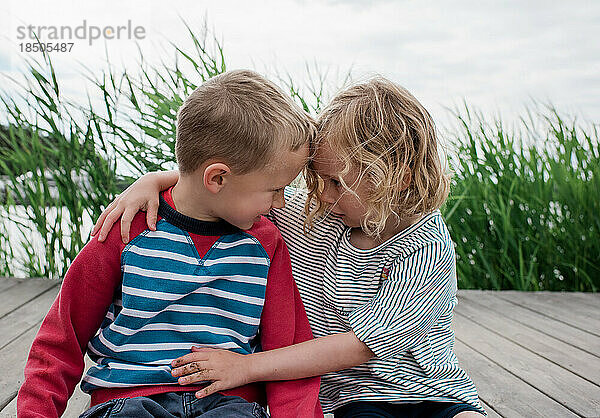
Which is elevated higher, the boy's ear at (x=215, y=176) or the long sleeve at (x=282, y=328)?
the boy's ear at (x=215, y=176)

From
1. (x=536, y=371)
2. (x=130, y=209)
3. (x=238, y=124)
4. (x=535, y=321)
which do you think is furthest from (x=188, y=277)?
(x=535, y=321)

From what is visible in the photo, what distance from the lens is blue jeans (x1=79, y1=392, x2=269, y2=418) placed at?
994 millimetres

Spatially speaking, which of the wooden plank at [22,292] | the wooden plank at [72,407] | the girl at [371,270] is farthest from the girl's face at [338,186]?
the wooden plank at [22,292]

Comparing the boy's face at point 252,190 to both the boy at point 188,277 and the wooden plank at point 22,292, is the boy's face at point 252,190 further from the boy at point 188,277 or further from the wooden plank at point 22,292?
A: the wooden plank at point 22,292

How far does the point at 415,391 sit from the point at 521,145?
2333 millimetres

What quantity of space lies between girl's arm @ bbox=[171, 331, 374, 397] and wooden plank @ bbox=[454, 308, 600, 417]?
33.6 inches

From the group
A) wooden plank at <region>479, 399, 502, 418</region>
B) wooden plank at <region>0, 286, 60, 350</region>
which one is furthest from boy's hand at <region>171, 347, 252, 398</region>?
wooden plank at <region>0, 286, 60, 350</region>

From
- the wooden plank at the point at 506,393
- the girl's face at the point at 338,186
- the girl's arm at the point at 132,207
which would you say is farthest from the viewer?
the wooden plank at the point at 506,393

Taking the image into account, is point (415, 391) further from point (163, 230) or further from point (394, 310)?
point (163, 230)

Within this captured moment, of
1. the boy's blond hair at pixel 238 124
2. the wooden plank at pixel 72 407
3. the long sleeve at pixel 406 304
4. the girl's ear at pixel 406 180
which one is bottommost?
the wooden plank at pixel 72 407

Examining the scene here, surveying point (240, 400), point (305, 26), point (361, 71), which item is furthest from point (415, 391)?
point (305, 26)

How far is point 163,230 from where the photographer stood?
112 cm

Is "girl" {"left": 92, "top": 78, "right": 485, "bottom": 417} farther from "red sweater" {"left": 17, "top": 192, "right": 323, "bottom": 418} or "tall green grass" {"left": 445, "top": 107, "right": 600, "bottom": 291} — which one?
"tall green grass" {"left": 445, "top": 107, "right": 600, "bottom": 291}

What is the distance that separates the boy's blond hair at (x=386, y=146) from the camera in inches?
46.9
